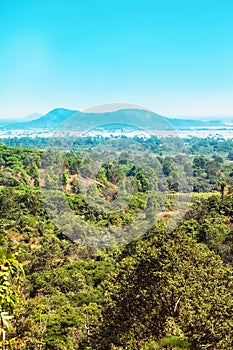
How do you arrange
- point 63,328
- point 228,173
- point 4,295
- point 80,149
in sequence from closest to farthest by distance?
1. point 4,295
2. point 63,328
3. point 80,149
4. point 228,173

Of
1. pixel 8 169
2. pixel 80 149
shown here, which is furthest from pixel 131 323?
pixel 8 169

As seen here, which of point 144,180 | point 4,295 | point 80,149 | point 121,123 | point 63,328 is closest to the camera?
point 4,295

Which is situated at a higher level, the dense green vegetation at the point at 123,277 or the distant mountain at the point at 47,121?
the distant mountain at the point at 47,121

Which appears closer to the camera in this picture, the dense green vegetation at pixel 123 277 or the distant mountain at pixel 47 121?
the dense green vegetation at pixel 123 277

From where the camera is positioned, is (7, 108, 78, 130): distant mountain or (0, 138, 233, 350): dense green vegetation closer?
(0, 138, 233, 350): dense green vegetation

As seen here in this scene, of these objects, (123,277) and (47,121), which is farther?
(47,121)

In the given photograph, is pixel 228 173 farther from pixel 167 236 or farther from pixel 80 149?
pixel 167 236

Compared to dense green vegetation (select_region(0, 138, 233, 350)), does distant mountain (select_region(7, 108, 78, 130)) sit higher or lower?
higher

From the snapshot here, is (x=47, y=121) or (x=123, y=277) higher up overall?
(x=47, y=121)
